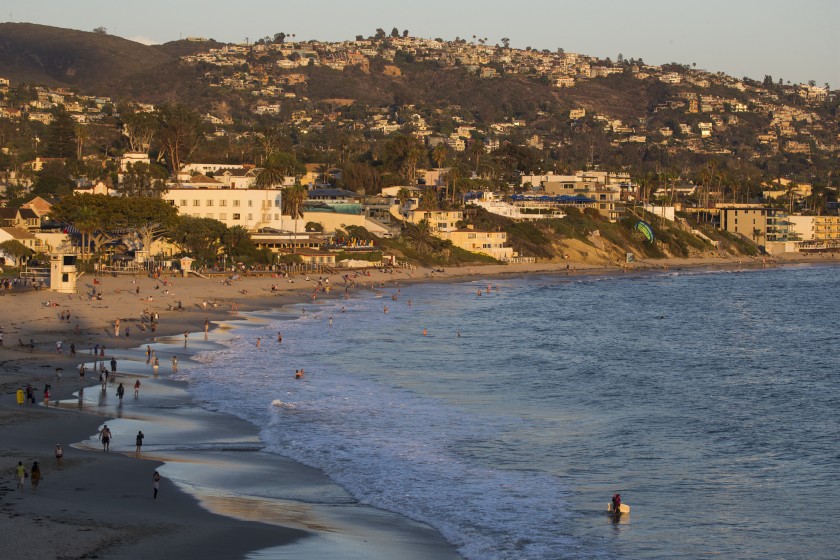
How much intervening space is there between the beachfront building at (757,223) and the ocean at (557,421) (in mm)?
94696

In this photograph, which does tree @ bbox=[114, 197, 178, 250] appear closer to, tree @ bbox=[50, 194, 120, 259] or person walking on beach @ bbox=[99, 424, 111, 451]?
tree @ bbox=[50, 194, 120, 259]

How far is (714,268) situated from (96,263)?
82.1 m

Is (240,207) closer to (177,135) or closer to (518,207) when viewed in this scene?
(177,135)

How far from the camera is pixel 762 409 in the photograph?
40062 millimetres

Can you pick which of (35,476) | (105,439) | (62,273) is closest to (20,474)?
(35,476)

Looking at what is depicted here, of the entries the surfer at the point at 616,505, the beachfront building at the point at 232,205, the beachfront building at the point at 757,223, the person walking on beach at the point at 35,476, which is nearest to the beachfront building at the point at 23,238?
the beachfront building at the point at 232,205

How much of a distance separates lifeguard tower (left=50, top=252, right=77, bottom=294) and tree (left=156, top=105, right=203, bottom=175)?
197 feet

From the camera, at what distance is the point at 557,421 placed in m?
36.8

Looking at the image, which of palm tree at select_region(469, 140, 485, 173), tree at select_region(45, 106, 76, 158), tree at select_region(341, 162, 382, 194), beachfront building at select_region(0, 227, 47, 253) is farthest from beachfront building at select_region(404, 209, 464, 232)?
palm tree at select_region(469, 140, 485, 173)

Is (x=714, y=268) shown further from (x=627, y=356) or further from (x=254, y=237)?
(x=627, y=356)

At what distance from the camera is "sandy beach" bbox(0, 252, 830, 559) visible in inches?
867

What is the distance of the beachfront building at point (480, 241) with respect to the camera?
12006 cm

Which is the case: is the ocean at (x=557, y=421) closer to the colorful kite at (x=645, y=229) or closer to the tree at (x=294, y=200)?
the tree at (x=294, y=200)

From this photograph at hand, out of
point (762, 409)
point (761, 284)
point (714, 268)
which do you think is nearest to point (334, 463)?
point (762, 409)
